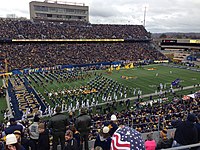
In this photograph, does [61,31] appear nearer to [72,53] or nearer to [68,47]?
[68,47]

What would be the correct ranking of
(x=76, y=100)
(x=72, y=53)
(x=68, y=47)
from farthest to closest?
(x=68, y=47)
(x=72, y=53)
(x=76, y=100)

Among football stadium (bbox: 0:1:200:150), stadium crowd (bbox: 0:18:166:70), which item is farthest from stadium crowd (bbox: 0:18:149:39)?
football stadium (bbox: 0:1:200:150)

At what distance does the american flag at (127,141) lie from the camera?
85.1 inches

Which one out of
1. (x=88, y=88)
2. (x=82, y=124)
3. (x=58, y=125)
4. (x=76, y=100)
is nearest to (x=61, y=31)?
(x=88, y=88)

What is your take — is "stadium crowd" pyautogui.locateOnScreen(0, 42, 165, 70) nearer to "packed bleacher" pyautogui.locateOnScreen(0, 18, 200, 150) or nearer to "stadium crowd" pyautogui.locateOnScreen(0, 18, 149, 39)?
A: "packed bleacher" pyautogui.locateOnScreen(0, 18, 200, 150)

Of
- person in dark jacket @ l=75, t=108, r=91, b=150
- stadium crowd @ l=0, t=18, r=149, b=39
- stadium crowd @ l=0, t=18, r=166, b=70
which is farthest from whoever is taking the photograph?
stadium crowd @ l=0, t=18, r=149, b=39

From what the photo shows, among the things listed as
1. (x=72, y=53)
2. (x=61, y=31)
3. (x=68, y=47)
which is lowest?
(x=72, y=53)

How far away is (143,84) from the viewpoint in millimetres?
29859

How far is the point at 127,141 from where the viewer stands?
2.17 m

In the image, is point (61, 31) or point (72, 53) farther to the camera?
point (61, 31)

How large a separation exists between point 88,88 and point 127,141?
78.7ft

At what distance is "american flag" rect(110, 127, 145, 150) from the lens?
7.09ft

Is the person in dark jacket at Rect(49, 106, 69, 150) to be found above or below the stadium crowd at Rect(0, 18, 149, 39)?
below

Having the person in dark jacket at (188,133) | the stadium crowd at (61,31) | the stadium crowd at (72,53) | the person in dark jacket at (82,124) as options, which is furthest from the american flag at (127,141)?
the stadium crowd at (61,31)
